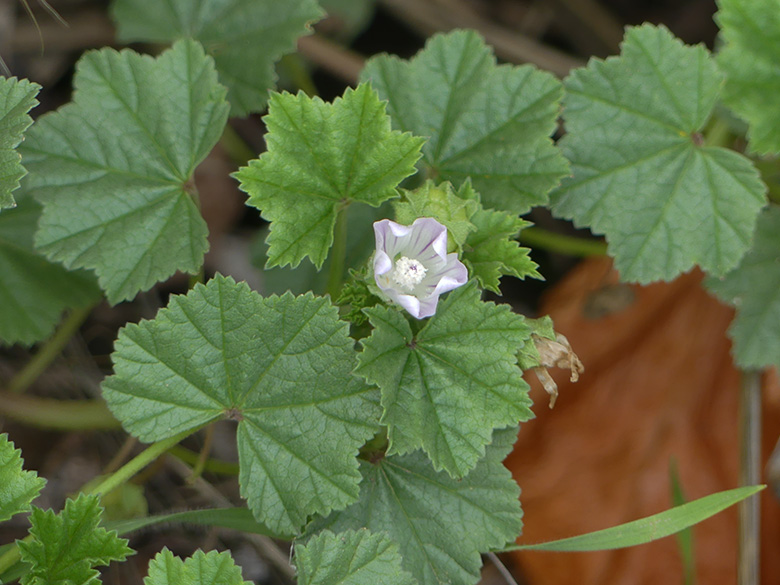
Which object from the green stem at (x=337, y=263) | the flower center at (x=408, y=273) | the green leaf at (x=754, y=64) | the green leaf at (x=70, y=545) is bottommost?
the green leaf at (x=70, y=545)

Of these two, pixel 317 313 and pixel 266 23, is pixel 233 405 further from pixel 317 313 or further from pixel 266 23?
pixel 266 23

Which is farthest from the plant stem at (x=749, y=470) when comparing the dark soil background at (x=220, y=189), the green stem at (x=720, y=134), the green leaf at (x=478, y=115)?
the green leaf at (x=478, y=115)

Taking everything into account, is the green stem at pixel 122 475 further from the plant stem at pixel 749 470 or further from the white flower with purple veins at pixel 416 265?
the plant stem at pixel 749 470

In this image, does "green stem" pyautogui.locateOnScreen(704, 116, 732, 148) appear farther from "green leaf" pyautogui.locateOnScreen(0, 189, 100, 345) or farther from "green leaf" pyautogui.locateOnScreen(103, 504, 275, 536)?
"green leaf" pyautogui.locateOnScreen(0, 189, 100, 345)

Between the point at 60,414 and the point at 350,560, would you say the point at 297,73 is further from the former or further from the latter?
the point at 350,560

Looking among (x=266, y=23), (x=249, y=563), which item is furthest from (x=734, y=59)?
(x=249, y=563)

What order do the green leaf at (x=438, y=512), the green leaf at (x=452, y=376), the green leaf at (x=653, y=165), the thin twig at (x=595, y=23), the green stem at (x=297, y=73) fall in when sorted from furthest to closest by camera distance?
the thin twig at (x=595, y=23) < the green stem at (x=297, y=73) < the green leaf at (x=653, y=165) < the green leaf at (x=438, y=512) < the green leaf at (x=452, y=376)
